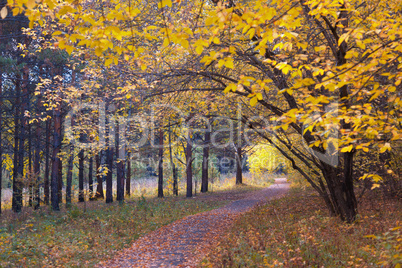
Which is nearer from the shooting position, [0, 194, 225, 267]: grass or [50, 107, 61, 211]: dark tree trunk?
[0, 194, 225, 267]: grass

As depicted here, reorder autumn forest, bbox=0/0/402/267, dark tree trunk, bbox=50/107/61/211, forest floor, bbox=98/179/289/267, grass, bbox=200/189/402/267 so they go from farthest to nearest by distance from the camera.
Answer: dark tree trunk, bbox=50/107/61/211 → forest floor, bbox=98/179/289/267 → grass, bbox=200/189/402/267 → autumn forest, bbox=0/0/402/267

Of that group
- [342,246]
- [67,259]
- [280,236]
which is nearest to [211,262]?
[280,236]

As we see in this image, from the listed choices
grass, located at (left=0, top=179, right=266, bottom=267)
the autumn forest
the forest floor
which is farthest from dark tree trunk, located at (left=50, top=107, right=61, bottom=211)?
the forest floor

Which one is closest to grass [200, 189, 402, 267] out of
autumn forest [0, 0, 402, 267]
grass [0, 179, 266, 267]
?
autumn forest [0, 0, 402, 267]

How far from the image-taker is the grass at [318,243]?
16.9ft

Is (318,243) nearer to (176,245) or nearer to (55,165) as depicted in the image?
(176,245)

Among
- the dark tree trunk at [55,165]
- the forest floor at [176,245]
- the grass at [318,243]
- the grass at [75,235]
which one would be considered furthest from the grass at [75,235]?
the grass at [318,243]

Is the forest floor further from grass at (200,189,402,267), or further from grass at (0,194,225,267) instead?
grass at (200,189,402,267)

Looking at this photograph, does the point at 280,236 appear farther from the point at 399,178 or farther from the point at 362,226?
the point at 399,178

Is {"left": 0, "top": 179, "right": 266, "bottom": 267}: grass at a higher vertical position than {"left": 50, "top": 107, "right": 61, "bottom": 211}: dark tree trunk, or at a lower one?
lower

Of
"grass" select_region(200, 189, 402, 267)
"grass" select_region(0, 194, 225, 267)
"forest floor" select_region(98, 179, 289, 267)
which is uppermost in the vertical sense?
"grass" select_region(200, 189, 402, 267)

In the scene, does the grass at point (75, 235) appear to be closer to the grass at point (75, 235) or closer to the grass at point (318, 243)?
the grass at point (75, 235)

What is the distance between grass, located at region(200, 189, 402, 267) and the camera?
5.15 metres

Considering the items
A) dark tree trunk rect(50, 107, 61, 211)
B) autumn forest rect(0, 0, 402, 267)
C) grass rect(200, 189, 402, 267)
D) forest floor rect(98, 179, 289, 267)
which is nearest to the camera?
autumn forest rect(0, 0, 402, 267)
